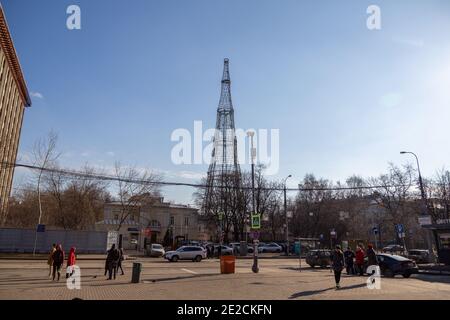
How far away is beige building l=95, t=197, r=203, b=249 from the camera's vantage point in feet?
216

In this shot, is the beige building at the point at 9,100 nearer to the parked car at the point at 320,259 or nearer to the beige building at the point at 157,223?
the beige building at the point at 157,223

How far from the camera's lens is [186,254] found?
1481 inches

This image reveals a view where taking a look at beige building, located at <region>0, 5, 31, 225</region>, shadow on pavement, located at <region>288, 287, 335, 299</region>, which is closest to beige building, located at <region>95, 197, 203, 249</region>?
beige building, located at <region>0, 5, 31, 225</region>

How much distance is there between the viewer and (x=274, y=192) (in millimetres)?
69562

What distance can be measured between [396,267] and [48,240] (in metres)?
36.0

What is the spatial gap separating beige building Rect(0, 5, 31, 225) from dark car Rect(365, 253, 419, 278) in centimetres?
5556

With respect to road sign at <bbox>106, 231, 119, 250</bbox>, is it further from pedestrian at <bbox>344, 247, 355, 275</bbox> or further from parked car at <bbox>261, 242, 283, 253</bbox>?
pedestrian at <bbox>344, 247, 355, 275</bbox>

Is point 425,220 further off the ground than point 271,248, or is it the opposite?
point 425,220

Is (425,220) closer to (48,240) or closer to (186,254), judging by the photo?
(186,254)

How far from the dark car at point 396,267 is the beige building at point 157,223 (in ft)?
149

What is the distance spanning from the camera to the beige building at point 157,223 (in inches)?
2591

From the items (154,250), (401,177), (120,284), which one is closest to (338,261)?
(120,284)

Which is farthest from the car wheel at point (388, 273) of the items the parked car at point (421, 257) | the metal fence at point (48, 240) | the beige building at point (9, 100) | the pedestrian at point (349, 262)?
the beige building at point (9, 100)

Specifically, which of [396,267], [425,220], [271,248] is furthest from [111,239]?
[425,220]
